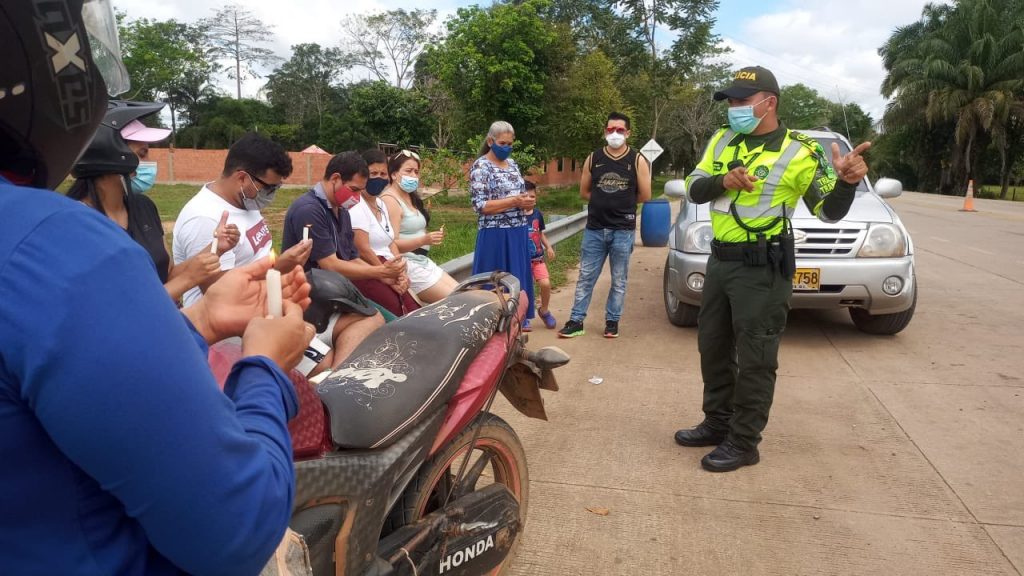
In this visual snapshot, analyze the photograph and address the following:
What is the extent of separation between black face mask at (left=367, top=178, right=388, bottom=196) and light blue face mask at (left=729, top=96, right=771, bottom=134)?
234cm

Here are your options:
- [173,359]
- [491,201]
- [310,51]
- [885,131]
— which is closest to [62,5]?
[173,359]

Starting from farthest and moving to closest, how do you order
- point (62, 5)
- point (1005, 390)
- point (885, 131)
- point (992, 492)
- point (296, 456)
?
point (885, 131) < point (1005, 390) < point (992, 492) < point (296, 456) < point (62, 5)

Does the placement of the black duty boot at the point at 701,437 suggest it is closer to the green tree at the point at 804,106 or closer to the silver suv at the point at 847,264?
the silver suv at the point at 847,264

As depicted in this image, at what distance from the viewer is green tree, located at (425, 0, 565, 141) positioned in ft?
59.8

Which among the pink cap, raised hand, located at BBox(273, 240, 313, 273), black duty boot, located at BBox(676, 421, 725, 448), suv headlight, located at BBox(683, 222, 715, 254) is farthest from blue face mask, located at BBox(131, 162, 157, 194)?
suv headlight, located at BBox(683, 222, 715, 254)

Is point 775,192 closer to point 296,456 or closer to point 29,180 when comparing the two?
point 296,456

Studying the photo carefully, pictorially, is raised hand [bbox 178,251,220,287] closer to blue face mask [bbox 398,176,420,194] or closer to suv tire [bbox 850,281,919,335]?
blue face mask [bbox 398,176,420,194]

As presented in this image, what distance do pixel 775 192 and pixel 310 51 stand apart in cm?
7045

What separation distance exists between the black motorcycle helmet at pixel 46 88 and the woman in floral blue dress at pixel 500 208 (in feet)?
16.0

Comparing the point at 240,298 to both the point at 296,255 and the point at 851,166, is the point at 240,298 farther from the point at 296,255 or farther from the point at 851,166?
the point at 851,166

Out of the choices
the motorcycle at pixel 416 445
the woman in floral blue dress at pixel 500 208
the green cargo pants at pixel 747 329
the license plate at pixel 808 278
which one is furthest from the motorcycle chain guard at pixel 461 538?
the license plate at pixel 808 278

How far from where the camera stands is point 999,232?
14867 mm

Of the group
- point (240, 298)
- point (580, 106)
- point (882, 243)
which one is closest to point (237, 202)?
point (240, 298)

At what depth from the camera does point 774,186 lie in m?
3.61
